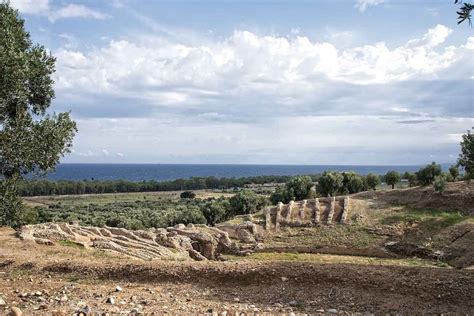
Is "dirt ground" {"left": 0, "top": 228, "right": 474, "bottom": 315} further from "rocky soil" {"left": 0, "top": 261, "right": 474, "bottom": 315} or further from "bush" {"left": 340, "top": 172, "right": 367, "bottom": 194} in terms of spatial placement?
"bush" {"left": 340, "top": 172, "right": 367, "bottom": 194}

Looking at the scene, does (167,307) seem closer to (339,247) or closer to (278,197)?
(339,247)

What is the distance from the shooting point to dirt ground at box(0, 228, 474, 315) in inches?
520

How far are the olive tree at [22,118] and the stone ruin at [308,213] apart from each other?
26595 millimetres

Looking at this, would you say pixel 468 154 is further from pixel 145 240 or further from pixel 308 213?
pixel 145 240

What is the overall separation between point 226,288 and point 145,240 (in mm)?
13770

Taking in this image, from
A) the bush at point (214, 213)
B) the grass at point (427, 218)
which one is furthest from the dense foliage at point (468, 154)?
the bush at point (214, 213)

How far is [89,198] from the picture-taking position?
13850 cm

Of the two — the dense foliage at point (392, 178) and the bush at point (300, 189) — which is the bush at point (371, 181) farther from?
the bush at point (300, 189)

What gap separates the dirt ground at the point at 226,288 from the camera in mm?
13195

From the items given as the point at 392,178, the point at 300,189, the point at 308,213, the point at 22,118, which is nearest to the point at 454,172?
the point at 392,178

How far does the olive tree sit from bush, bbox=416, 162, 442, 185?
141 ft

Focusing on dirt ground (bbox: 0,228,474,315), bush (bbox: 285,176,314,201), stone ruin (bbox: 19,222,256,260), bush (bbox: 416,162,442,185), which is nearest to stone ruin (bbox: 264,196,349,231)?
stone ruin (bbox: 19,222,256,260)

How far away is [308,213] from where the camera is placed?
43062 mm

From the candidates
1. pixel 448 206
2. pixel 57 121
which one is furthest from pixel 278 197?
pixel 57 121
